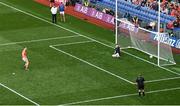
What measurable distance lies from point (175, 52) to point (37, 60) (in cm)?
973

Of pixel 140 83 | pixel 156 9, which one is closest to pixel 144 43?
pixel 156 9

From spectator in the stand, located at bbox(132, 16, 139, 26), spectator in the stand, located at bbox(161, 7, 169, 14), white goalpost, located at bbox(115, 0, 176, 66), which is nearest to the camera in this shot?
white goalpost, located at bbox(115, 0, 176, 66)

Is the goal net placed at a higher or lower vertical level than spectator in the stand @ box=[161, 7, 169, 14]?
lower

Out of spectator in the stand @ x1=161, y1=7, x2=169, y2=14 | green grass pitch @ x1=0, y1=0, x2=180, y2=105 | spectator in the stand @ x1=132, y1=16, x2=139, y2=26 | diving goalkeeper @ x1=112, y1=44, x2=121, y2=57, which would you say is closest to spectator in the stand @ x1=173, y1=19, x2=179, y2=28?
spectator in the stand @ x1=161, y1=7, x2=169, y2=14

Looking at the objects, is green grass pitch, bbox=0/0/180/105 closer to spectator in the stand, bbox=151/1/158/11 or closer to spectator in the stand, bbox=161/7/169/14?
spectator in the stand, bbox=151/1/158/11

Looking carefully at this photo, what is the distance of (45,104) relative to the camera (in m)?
40.8

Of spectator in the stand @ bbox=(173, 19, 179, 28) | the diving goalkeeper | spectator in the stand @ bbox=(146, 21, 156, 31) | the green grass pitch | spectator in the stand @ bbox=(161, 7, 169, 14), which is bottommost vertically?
the green grass pitch

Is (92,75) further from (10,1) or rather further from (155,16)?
(10,1)

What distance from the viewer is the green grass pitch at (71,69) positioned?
138 ft

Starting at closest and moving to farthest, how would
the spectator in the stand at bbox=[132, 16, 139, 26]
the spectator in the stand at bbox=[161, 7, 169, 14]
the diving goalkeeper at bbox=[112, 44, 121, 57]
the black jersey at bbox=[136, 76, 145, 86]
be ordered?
the black jersey at bbox=[136, 76, 145, 86] < the diving goalkeeper at bbox=[112, 44, 121, 57] < the spectator in the stand at bbox=[132, 16, 139, 26] < the spectator in the stand at bbox=[161, 7, 169, 14]

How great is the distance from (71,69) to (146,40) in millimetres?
6347

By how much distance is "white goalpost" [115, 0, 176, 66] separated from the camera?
4891 centimetres

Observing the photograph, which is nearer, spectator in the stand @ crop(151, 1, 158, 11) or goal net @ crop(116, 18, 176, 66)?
goal net @ crop(116, 18, 176, 66)

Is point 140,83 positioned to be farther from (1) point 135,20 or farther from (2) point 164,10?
(2) point 164,10
